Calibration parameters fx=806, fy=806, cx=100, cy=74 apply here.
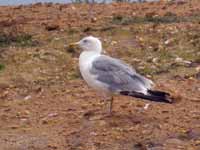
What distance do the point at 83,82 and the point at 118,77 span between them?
4.48 ft

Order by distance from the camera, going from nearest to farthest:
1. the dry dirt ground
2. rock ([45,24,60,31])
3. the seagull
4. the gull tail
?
the dry dirt ground
the gull tail
the seagull
rock ([45,24,60,31])

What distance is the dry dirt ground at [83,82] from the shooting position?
726cm

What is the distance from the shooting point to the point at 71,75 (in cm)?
930

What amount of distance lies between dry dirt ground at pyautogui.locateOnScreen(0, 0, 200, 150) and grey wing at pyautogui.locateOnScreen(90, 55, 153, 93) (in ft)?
0.98

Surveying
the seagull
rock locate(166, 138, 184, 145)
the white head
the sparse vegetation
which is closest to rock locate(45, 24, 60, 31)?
the sparse vegetation

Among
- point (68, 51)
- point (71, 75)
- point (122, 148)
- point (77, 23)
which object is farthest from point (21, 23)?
point (122, 148)

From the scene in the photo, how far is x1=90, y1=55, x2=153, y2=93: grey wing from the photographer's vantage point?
763 cm

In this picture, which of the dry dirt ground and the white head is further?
the white head

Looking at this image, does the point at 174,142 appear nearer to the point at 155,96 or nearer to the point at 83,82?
the point at 155,96

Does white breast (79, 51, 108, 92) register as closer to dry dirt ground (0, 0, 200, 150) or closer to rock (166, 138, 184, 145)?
dry dirt ground (0, 0, 200, 150)

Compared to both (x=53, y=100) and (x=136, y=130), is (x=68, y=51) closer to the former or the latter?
(x=53, y=100)

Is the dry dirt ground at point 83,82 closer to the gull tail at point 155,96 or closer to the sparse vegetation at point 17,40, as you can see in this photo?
the sparse vegetation at point 17,40

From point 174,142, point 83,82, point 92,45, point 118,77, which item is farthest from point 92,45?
point 174,142

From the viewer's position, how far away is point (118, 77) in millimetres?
7715
